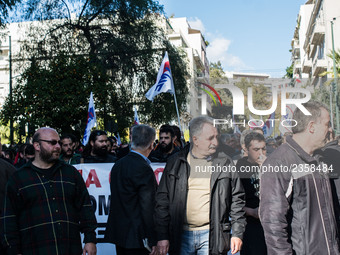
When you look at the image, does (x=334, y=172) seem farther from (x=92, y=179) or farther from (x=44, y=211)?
(x=92, y=179)

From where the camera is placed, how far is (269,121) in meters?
3.95

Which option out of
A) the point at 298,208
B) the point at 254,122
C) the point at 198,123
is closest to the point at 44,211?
the point at 198,123

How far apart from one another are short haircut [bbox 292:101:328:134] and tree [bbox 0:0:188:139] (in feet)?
59.4

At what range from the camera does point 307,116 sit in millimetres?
3395

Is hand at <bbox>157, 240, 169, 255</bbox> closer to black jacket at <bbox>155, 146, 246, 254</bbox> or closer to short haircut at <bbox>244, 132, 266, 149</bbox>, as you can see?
black jacket at <bbox>155, 146, 246, 254</bbox>

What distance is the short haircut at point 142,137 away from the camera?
5.06 m

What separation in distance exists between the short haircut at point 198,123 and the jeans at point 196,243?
0.87 metres

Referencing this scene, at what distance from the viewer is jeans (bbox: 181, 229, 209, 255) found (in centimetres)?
427

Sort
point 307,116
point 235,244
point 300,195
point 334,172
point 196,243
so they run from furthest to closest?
point 196,243, point 235,244, point 334,172, point 307,116, point 300,195

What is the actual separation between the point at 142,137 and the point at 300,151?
82.7 inches

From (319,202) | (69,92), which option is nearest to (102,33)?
(69,92)

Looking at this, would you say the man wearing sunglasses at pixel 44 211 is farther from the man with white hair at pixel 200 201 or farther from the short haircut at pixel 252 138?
the short haircut at pixel 252 138

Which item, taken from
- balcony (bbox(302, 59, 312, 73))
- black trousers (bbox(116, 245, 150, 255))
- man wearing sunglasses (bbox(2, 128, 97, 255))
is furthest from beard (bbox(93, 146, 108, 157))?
balcony (bbox(302, 59, 312, 73))

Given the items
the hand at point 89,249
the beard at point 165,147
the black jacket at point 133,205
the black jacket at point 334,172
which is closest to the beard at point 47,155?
the black jacket at point 133,205
